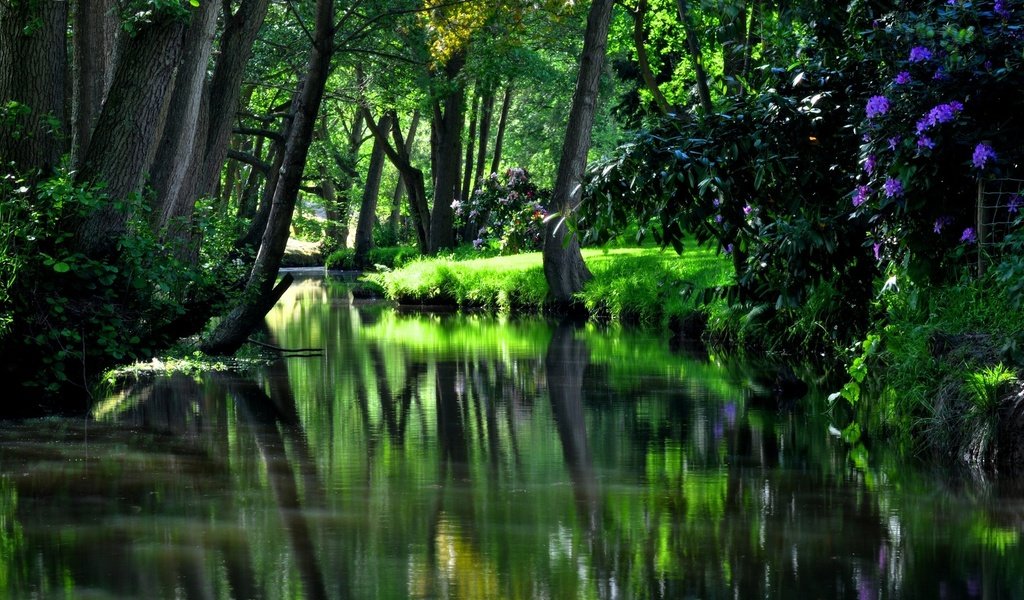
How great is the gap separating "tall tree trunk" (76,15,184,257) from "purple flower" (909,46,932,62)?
576 centimetres

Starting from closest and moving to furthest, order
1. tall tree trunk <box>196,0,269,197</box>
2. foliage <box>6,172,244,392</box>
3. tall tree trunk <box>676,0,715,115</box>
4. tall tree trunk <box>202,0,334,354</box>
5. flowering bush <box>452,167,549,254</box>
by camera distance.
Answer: foliage <box>6,172,244,392</box> < tall tree trunk <box>676,0,715,115</box> < tall tree trunk <box>202,0,334,354</box> < tall tree trunk <box>196,0,269,197</box> < flowering bush <box>452,167,549,254</box>

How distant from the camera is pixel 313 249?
58531mm

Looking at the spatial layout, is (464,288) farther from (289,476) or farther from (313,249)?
(313,249)

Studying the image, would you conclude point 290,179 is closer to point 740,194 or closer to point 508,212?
point 740,194

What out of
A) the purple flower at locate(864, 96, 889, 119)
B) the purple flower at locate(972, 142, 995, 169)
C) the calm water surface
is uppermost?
the purple flower at locate(864, 96, 889, 119)

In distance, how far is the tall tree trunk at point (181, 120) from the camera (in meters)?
12.5

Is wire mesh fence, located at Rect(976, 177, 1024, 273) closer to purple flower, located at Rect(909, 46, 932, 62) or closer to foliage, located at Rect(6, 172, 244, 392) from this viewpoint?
purple flower, located at Rect(909, 46, 932, 62)

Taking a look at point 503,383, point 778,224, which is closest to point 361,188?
point 503,383

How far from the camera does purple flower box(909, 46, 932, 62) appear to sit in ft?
26.4

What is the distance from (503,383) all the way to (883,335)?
15.4ft

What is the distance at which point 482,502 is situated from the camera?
22.9 ft

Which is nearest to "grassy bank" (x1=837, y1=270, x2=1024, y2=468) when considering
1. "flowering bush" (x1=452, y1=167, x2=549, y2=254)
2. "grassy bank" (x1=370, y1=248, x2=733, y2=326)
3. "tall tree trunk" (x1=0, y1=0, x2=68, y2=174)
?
"tall tree trunk" (x1=0, y1=0, x2=68, y2=174)

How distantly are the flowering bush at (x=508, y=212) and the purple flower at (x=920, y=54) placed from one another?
2198 cm

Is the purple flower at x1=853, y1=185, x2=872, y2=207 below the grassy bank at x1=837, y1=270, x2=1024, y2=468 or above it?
above
